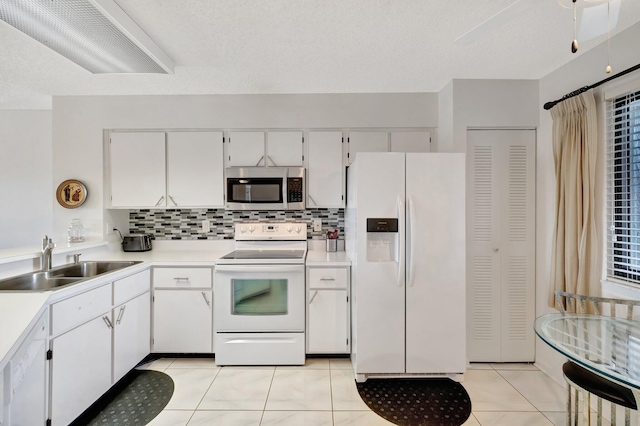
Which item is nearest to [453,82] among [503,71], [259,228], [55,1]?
[503,71]

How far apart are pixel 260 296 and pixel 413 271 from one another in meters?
1.29

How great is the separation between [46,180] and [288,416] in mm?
3631

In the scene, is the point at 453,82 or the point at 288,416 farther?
the point at 453,82

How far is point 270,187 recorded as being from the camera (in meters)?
2.85

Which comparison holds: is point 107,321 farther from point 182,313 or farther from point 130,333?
point 182,313

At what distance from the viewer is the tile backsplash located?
315 cm

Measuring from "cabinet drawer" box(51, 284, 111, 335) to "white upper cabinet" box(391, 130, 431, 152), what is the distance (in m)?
2.67

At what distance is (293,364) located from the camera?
246cm

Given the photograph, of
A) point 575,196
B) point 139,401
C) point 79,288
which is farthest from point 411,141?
point 139,401

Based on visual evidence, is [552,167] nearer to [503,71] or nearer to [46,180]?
[503,71]

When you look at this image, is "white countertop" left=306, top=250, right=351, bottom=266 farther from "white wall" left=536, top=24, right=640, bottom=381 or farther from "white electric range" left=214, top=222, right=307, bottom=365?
→ "white wall" left=536, top=24, right=640, bottom=381

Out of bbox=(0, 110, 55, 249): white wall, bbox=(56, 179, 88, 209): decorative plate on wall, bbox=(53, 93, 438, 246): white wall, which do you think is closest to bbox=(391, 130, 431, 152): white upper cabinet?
bbox=(53, 93, 438, 246): white wall

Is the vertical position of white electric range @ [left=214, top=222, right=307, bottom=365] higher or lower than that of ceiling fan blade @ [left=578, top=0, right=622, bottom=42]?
lower

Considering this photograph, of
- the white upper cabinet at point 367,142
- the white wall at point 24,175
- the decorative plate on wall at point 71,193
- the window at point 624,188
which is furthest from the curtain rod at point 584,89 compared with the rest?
the white wall at point 24,175
